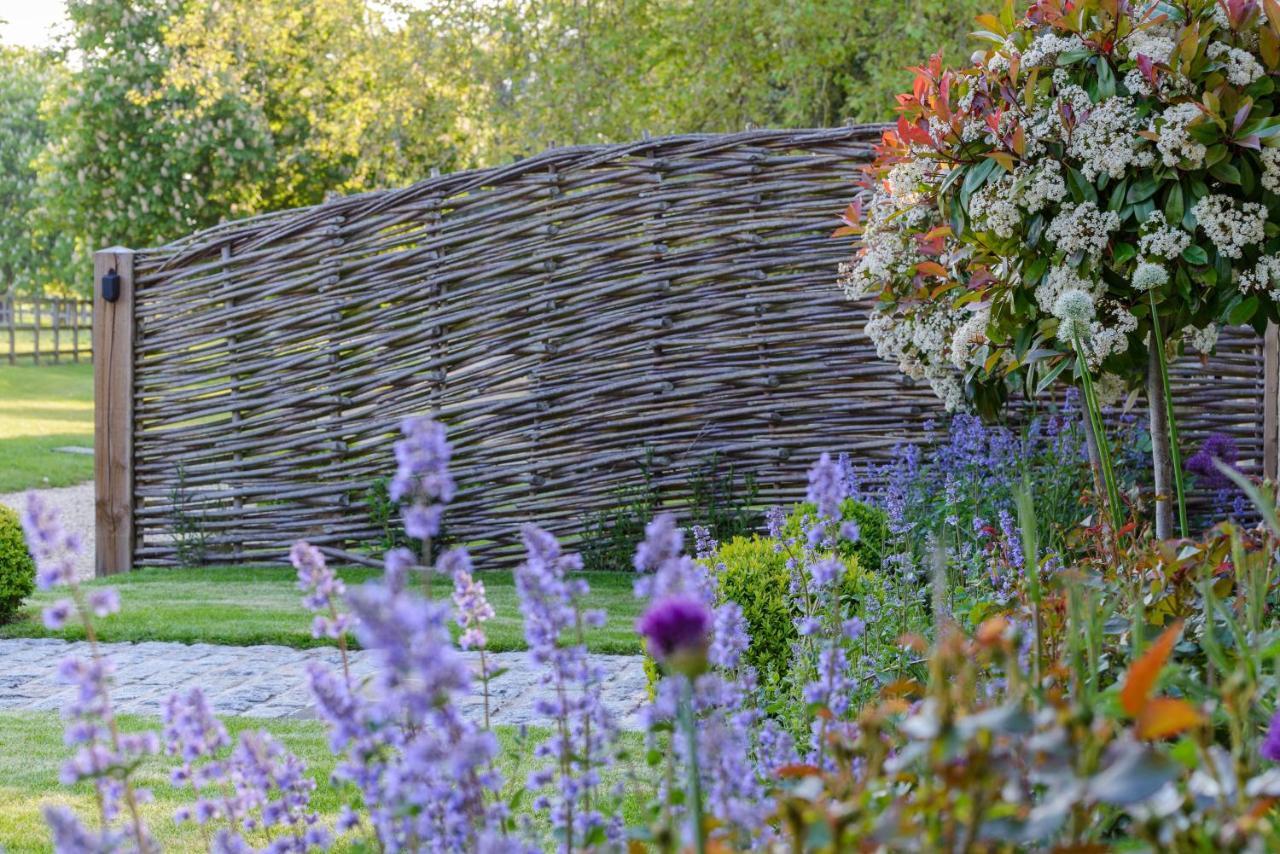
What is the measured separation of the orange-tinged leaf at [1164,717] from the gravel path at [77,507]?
7.05 metres

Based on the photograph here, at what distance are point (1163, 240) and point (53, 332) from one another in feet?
92.7

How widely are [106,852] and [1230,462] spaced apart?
18.1 ft

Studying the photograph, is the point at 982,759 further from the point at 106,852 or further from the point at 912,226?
the point at 912,226

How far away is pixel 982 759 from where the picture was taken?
2.43 feet

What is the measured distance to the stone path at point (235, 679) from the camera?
12.4 feet

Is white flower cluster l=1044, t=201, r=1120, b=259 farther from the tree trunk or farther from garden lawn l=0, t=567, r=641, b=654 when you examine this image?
garden lawn l=0, t=567, r=641, b=654

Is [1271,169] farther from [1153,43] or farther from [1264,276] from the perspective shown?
[1153,43]

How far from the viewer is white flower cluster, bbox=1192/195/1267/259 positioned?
2785 mm

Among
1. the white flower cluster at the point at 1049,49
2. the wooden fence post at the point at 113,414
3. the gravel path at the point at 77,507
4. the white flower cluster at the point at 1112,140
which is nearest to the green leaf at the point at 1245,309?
the white flower cluster at the point at 1112,140

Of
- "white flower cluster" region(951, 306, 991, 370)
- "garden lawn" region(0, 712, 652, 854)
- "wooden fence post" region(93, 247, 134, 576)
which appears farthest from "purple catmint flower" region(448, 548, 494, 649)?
"wooden fence post" region(93, 247, 134, 576)

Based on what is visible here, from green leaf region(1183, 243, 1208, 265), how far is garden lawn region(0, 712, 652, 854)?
1.64 metres

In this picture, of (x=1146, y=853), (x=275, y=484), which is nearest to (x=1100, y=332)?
(x=1146, y=853)

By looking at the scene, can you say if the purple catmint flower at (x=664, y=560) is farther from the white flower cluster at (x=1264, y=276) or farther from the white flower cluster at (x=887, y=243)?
the white flower cluster at (x=887, y=243)

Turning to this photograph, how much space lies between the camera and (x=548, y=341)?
5957mm
